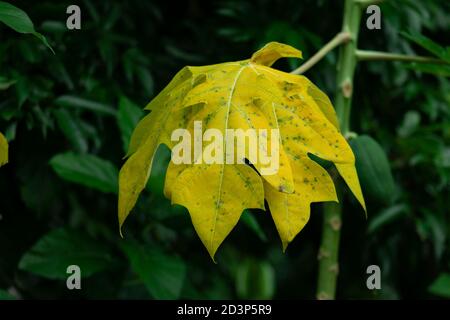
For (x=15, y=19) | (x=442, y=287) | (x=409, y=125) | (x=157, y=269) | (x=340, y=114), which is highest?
(x=15, y=19)

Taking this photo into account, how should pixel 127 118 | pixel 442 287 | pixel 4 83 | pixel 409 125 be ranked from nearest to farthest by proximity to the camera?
pixel 4 83
pixel 127 118
pixel 442 287
pixel 409 125

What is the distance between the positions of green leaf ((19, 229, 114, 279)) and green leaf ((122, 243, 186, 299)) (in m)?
0.05

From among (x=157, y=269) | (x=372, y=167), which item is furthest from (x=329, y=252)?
(x=157, y=269)

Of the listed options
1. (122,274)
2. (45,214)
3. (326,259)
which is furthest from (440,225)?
(45,214)

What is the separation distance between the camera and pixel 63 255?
1.00 m

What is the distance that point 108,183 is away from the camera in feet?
3.23

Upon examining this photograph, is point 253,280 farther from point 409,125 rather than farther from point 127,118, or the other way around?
point 127,118

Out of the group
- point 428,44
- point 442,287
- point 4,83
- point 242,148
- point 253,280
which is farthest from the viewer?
point 253,280

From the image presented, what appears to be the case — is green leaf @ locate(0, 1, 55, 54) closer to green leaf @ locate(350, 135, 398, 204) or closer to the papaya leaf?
the papaya leaf

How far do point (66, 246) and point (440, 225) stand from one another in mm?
745

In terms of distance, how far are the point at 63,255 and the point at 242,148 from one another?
52 centimetres

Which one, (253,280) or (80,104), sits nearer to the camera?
(80,104)

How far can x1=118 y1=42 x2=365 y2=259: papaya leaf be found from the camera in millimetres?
568

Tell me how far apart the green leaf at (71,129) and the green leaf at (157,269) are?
0.55ft
